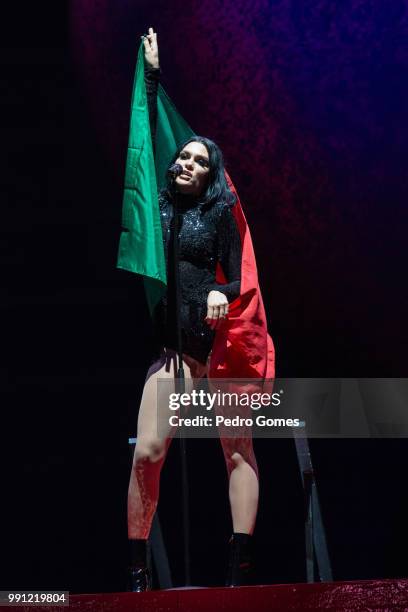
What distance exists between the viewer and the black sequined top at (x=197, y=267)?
2771mm

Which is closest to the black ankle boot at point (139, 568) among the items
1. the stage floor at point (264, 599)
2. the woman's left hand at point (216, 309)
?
the stage floor at point (264, 599)

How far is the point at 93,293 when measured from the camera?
3365 millimetres

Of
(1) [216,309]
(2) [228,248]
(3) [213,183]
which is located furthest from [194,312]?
(3) [213,183]

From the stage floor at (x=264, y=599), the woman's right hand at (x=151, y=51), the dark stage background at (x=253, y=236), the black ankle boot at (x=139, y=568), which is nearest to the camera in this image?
the stage floor at (x=264, y=599)

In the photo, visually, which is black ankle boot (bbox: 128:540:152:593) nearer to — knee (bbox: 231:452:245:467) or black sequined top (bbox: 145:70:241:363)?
knee (bbox: 231:452:245:467)

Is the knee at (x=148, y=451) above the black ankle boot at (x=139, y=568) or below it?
above

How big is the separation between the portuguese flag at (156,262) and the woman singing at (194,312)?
53 mm

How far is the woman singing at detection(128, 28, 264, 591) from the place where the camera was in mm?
2645

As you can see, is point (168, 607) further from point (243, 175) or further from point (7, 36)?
point (7, 36)

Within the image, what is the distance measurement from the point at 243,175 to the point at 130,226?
0.77m

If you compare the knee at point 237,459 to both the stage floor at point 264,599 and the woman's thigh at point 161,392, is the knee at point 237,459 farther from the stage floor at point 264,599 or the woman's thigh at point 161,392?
the stage floor at point 264,599

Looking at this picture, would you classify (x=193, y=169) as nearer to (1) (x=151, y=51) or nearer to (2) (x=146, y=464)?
(1) (x=151, y=51)

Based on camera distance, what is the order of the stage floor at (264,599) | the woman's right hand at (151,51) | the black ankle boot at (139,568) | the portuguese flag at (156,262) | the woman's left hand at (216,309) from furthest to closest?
the woman's right hand at (151,51) < the portuguese flag at (156,262) < the woman's left hand at (216,309) < the black ankle boot at (139,568) < the stage floor at (264,599)

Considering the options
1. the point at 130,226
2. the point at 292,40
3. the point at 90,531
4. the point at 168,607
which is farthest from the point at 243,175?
the point at 168,607
